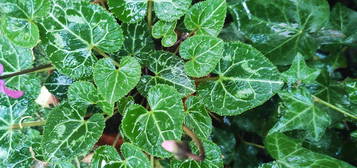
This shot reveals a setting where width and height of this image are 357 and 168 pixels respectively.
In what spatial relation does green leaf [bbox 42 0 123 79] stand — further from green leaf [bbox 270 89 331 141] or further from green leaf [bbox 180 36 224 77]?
green leaf [bbox 270 89 331 141]

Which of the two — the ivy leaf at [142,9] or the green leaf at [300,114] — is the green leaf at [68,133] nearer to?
the ivy leaf at [142,9]

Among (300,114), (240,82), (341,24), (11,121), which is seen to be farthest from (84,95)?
(341,24)

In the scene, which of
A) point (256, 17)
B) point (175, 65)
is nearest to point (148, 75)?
point (175, 65)

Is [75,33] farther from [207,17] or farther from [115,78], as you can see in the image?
[207,17]

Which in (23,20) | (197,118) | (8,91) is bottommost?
(197,118)

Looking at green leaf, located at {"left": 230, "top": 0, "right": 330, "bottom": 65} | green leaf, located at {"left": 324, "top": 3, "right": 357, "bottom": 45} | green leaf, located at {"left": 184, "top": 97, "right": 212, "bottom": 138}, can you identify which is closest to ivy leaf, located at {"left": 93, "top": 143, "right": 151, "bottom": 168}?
green leaf, located at {"left": 184, "top": 97, "right": 212, "bottom": 138}
